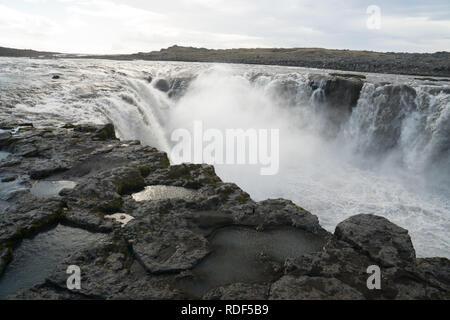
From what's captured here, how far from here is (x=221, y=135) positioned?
2333 cm

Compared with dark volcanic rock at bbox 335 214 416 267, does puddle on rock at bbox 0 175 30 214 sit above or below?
above

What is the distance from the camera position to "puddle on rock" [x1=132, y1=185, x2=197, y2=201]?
651 centimetres

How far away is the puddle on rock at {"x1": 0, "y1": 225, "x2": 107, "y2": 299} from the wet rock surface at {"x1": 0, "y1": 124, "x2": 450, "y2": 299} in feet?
0.16

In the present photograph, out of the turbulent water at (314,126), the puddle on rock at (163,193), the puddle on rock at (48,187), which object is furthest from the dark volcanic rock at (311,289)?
the turbulent water at (314,126)

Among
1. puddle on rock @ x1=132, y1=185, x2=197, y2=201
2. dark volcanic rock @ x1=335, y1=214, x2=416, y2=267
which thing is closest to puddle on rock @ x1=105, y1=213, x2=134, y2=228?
puddle on rock @ x1=132, y1=185, x2=197, y2=201

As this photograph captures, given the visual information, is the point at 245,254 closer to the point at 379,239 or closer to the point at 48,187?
the point at 379,239

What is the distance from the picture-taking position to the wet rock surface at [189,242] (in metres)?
4.02

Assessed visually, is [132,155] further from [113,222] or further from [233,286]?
[233,286]

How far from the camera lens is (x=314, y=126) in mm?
24266

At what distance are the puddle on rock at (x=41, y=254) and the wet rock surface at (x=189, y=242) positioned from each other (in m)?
0.05

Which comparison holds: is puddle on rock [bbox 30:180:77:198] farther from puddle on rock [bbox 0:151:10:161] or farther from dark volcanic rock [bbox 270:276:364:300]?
dark volcanic rock [bbox 270:276:364:300]

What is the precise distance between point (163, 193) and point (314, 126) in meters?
19.9

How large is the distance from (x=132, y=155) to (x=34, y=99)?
482 inches

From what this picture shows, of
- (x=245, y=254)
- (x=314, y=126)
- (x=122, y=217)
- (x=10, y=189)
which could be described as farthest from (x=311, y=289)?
(x=314, y=126)
